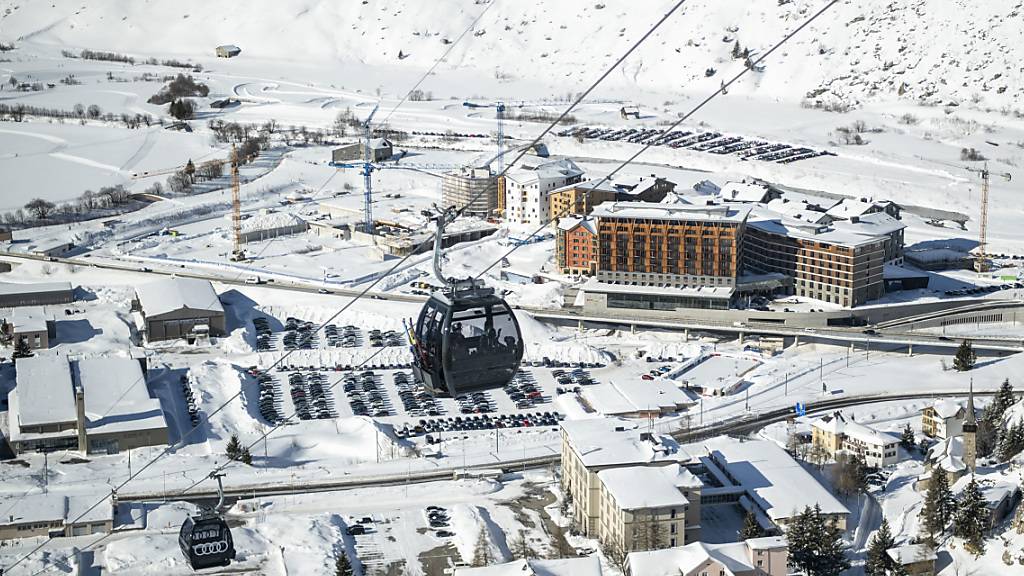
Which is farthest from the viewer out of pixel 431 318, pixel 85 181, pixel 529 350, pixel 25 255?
Result: pixel 85 181

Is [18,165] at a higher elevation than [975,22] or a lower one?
lower

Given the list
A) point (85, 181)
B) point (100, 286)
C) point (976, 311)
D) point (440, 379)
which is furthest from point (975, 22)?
point (440, 379)

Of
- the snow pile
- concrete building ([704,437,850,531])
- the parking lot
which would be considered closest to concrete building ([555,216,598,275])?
concrete building ([704,437,850,531])

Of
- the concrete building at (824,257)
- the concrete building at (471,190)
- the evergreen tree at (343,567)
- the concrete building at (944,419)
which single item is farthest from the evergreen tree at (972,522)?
the concrete building at (471,190)

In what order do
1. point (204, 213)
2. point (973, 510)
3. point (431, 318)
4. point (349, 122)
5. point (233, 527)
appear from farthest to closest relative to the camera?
1. point (349, 122)
2. point (204, 213)
3. point (233, 527)
4. point (973, 510)
5. point (431, 318)

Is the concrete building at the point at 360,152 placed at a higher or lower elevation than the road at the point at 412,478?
higher

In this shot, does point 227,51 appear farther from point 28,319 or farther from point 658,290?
point 658,290

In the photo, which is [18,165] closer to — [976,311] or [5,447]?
[5,447]

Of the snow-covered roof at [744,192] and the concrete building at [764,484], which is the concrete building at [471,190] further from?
the concrete building at [764,484]
